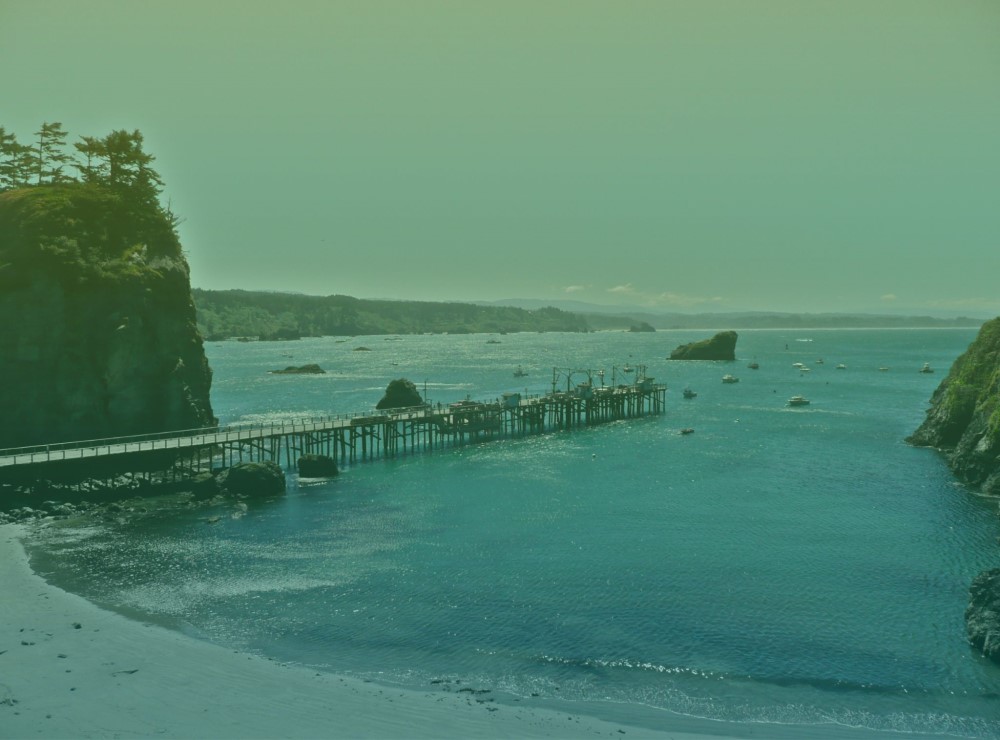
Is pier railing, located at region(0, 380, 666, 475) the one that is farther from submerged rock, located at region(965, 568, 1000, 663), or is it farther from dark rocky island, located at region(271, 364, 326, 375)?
dark rocky island, located at region(271, 364, 326, 375)

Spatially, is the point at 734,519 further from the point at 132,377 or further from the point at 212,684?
the point at 132,377

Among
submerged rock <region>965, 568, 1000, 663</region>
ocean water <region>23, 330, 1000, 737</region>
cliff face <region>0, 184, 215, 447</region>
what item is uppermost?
cliff face <region>0, 184, 215, 447</region>

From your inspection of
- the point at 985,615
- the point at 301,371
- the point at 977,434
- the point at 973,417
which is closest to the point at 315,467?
the point at 985,615

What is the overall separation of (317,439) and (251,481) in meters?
17.6

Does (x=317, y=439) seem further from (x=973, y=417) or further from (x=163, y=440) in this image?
(x=973, y=417)

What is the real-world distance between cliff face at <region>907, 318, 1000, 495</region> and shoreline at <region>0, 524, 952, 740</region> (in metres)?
42.7

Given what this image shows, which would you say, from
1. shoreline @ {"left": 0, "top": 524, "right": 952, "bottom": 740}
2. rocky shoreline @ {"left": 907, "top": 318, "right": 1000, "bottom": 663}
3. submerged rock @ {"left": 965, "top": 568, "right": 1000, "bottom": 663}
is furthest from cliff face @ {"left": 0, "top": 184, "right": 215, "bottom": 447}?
rocky shoreline @ {"left": 907, "top": 318, "right": 1000, "bottom": 663}

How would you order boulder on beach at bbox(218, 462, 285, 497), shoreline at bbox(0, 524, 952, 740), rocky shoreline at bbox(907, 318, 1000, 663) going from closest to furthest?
shoreline at bbox(0, 524, 952, 740) < rocky shoreline at bbox(907, 318, 1000, 663) < boulder on beach at bbox(218, 462, 285, 497)

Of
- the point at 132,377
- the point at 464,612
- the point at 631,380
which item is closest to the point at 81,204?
the point at 132,377

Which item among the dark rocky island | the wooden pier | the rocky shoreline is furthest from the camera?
the dark rocky island

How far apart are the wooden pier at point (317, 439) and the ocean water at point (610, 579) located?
784cm

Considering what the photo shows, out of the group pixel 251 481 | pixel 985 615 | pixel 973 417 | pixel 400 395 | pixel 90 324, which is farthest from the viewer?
pixel 400 395

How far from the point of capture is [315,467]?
216ft

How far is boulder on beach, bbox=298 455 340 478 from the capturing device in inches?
2589
